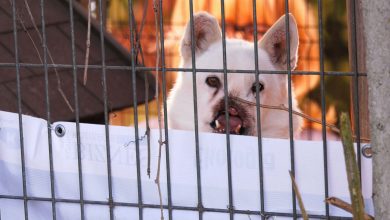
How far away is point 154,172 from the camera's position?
2.71 meters

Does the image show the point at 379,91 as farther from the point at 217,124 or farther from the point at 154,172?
the point at 217,124

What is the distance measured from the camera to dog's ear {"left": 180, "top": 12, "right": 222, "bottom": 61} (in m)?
3.85

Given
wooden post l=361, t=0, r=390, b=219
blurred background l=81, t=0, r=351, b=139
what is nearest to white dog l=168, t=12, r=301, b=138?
wooden post l=361, t=0, r=390, b=219

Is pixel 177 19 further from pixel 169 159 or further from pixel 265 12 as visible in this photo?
pixel 169 159

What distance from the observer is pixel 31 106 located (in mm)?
4078

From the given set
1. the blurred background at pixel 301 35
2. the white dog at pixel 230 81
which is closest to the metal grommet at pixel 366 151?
the white dog at pixel 230 81

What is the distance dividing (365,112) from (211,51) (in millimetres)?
1064

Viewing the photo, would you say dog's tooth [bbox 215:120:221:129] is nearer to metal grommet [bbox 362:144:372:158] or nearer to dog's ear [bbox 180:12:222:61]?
dog's ear [bbox 180:12:222:61]

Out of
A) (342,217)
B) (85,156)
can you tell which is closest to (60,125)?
(85,156)

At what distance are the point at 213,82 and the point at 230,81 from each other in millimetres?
150

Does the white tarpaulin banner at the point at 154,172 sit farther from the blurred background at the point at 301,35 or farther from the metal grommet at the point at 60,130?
the blurred background at the point at 301,35

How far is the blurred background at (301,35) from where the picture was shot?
6.09 metres

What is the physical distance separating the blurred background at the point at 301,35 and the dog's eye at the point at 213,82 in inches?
84.8

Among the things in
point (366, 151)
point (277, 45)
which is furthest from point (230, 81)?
point (366, 151)
